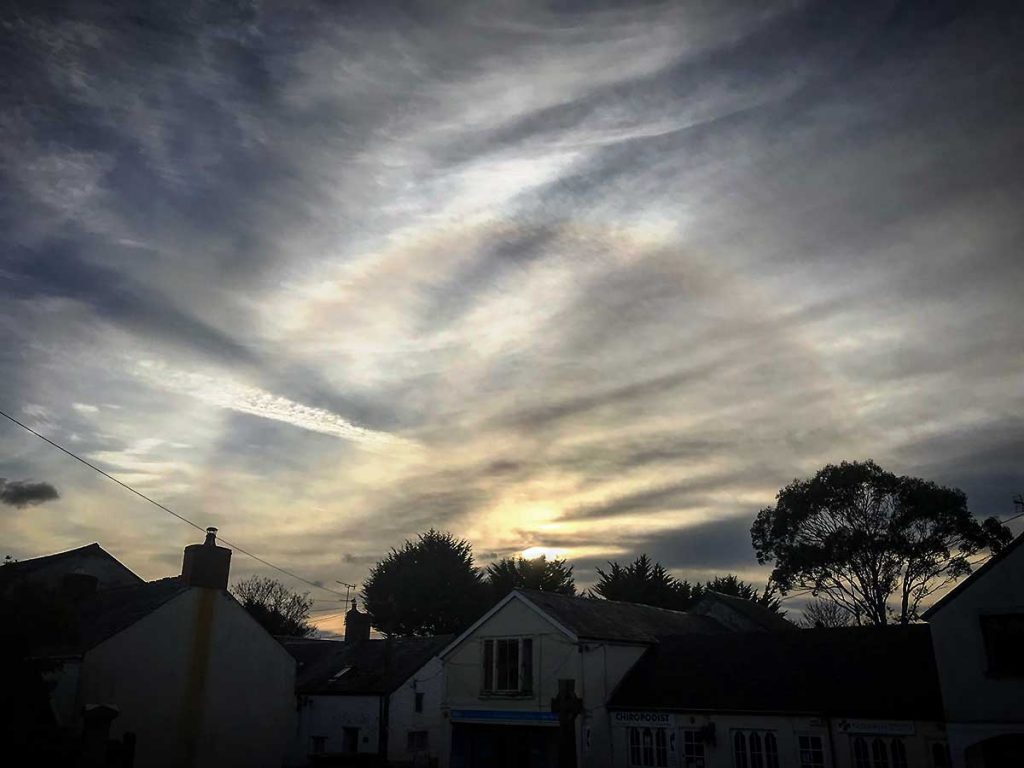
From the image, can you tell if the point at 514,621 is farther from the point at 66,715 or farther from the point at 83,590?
the point at 83,590

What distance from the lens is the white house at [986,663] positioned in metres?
21.0

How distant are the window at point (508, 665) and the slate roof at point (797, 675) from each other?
3990 millimetres

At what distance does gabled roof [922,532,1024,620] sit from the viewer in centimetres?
2183

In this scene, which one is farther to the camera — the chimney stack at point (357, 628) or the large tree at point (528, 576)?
Result: the large tree at point (528, 576)

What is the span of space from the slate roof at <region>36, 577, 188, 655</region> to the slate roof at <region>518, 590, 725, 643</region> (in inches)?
668

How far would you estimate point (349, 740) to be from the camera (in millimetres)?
42500

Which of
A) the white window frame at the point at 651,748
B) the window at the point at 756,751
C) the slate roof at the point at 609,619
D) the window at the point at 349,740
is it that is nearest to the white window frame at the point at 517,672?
the slate roof at the point at 609,619

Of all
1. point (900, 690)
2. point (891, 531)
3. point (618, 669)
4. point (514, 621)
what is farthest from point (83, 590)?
point (891, 531)

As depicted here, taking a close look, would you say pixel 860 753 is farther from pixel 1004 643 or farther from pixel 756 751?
pixel 1004 643

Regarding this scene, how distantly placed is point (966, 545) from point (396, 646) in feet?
115

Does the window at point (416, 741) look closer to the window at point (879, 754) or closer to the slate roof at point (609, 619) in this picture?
the slate roof at point (609, 619)

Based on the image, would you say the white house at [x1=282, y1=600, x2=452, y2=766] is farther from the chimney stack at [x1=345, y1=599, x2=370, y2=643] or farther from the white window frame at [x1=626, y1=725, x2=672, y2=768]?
the white window frame at [x1=626, y1=725, x2=672, y2=768]

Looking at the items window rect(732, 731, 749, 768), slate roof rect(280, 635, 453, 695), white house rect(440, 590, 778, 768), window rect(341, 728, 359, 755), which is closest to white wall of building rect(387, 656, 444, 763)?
Answer: slate roof rect(280, 635, 453, 695)

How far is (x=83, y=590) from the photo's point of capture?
39.0 metres
